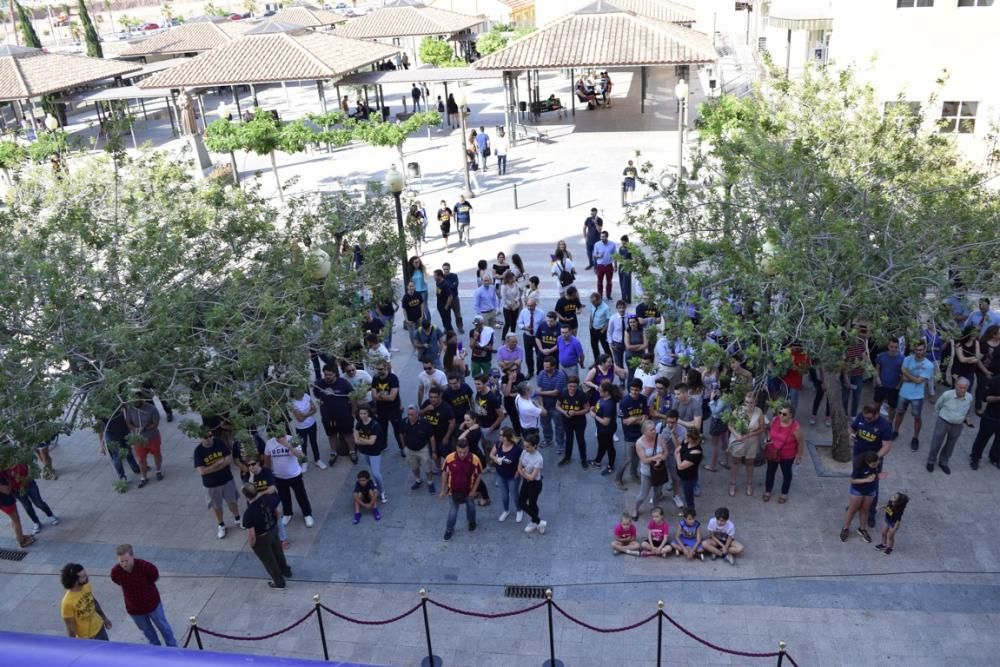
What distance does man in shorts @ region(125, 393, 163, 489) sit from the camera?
10.3 m

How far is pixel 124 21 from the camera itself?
104562 mm

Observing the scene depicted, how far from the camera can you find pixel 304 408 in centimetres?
1052

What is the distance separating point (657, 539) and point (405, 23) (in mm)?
40281

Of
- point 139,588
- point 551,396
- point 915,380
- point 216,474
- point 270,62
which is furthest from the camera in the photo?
point 270,62

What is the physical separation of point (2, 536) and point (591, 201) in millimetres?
16697

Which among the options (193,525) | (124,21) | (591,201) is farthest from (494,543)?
(124,21)

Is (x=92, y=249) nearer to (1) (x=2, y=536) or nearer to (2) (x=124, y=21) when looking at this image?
(1) (x=2, y=536)

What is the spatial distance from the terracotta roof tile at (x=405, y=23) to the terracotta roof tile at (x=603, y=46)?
14115 millimetres

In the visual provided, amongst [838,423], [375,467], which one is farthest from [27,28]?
[838,423]

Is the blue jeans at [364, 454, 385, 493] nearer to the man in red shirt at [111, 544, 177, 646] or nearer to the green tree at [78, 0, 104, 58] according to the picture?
the man in red shirt at [111, 544, 177, 646]

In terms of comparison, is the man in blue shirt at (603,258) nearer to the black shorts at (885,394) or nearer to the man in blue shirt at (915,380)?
the black shorts at (885,394)

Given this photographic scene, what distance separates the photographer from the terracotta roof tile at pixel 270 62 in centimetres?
3069

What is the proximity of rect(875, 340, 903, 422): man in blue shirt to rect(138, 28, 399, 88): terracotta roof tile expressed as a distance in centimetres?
2444

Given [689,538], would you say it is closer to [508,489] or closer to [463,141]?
[508,489]
